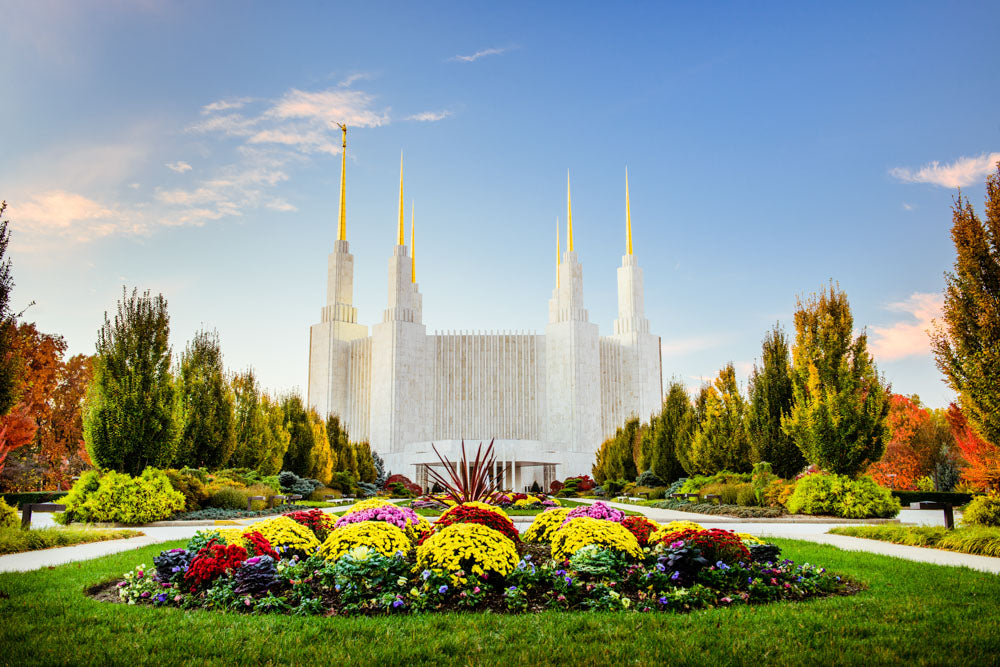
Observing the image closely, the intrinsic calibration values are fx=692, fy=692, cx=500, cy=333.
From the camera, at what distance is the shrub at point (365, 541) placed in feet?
19.2

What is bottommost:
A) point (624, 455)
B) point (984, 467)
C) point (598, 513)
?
point (598, 513)

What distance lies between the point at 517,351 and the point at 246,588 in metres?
40.8

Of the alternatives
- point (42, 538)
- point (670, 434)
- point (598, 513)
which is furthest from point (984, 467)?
point (670, 434)

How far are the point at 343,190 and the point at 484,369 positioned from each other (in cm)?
1564

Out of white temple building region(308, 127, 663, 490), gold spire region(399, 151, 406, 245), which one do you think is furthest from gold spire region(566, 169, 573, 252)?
gold spire region(399, 151, 406, 245)

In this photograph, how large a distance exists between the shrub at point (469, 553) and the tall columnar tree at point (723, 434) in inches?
620

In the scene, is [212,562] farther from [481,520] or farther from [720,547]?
[720,547]

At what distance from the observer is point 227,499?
1475 centimetres

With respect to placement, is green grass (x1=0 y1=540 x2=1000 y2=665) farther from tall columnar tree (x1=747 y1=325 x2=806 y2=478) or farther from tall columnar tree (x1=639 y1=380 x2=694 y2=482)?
tall columnar tree (x1=639 y1=380 x2=694 y2=482)

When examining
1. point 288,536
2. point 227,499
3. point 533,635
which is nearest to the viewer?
point 533,635

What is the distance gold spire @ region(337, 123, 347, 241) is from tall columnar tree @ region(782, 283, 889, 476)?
122 feet

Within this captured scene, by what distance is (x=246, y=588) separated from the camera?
17.2 feet

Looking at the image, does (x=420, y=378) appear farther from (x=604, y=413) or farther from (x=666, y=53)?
(x=666, y=53)

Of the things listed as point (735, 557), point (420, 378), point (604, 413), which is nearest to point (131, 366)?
point (735, 557)
